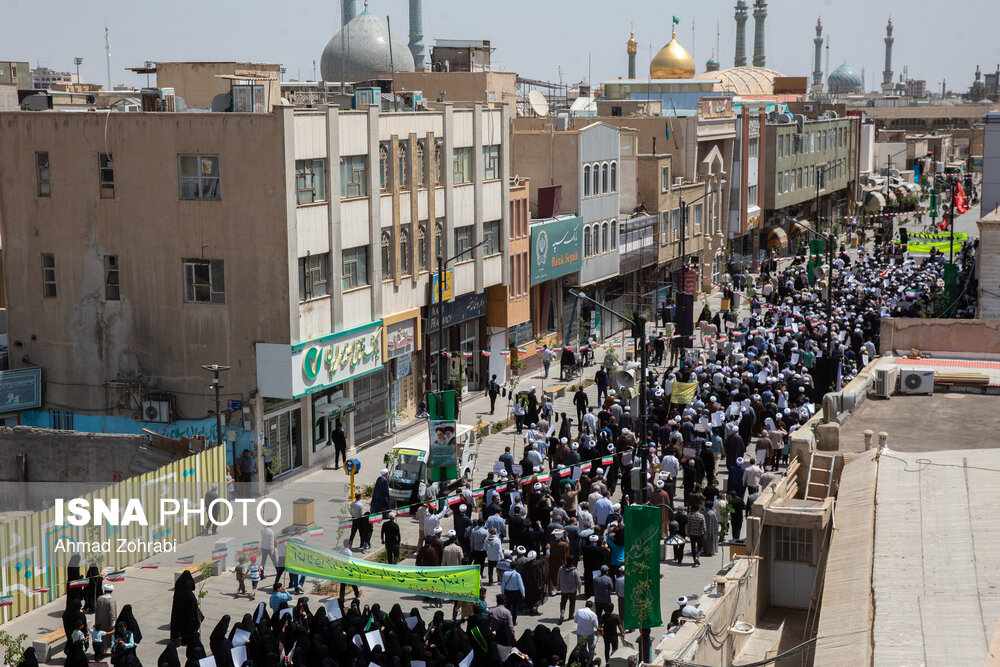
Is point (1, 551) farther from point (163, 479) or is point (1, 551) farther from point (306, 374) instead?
point (306, 374)

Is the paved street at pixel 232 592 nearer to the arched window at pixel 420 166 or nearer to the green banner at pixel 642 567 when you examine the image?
the green banner at pixel 642 567

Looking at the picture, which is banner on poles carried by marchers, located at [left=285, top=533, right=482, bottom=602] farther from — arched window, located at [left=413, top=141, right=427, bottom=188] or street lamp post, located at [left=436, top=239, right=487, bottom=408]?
arched window, located at [left=413, top=141, right=427, bottom=188]

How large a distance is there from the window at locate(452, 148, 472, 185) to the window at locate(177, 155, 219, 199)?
874cm

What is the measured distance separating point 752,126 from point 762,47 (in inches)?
3920

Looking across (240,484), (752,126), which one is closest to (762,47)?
(752,126)

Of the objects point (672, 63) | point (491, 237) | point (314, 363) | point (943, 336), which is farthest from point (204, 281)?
point (672, 63)

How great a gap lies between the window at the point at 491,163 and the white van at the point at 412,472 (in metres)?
12.5

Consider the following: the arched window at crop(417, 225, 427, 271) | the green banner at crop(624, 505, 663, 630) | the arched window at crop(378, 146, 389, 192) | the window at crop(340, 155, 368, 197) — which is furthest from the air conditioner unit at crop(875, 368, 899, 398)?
the arched window at crop(417, 225, 427, 271)

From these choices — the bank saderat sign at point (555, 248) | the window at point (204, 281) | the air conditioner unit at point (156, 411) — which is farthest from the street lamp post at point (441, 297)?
the air conditioner unit at point (156, 411)

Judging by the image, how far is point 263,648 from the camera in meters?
17.4

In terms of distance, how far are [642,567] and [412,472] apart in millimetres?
11139

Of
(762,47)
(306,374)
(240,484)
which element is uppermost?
(762,47)

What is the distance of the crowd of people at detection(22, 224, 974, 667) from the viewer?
1766cm

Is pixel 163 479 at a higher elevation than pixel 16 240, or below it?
below
